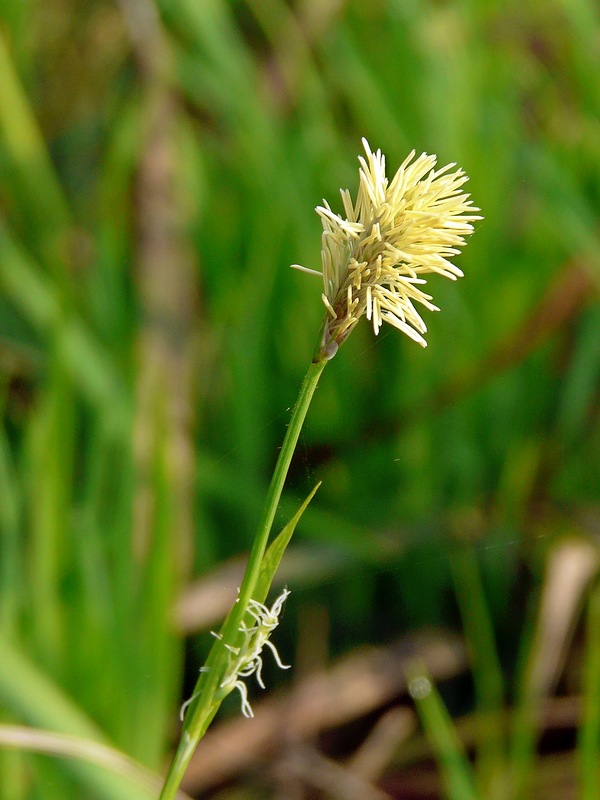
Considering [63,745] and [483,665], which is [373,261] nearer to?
[63,745]

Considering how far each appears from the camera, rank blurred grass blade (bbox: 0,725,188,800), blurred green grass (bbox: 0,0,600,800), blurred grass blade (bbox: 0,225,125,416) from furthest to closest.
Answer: blurred grass blade (bbox: 0,225,125,416) < blurred green grass (bbox: 0,0,600,800) < blurred grass blade (bbox: 0,725,188,800)

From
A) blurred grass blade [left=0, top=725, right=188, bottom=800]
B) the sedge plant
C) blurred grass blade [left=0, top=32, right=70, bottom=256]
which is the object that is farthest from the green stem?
blurred grass blade [left=0, top=32, right=70, bottom=256]

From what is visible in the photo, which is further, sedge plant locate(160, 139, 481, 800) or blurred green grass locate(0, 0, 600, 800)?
blurred green grass locate(0, 0, 600, 800)

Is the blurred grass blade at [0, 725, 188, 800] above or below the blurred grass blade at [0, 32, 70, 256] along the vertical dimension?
below

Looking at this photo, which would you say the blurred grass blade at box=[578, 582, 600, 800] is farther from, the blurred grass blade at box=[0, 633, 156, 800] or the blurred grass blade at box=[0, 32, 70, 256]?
the blurred grass blade at box=[0, 32, 70, 256]

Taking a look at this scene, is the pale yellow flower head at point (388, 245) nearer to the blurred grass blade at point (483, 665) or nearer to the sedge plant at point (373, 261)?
the sedge plant at point (373, 261)

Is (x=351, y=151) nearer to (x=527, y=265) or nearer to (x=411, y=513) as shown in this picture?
(x=527, y=265)
